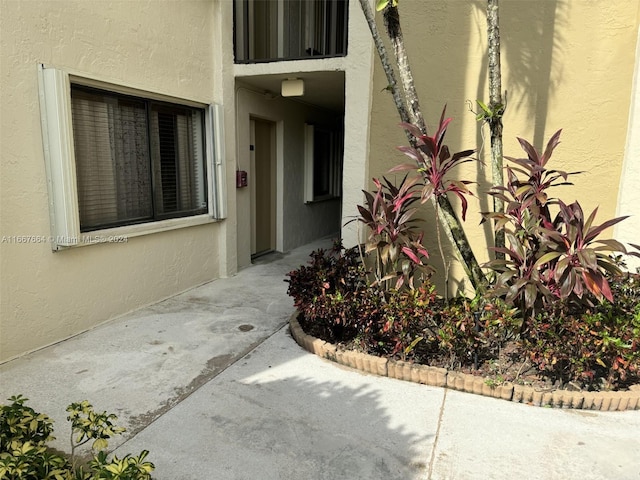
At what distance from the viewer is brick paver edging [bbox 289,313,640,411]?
10.3 feet

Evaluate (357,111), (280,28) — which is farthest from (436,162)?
(280,28)

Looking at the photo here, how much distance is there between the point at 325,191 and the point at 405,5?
5320mm

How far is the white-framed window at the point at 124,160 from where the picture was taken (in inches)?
157

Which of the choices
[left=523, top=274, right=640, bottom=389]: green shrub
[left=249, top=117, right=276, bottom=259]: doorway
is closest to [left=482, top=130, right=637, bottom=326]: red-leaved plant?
[left=523, top=274, right=640, bottom=389]: green shrub

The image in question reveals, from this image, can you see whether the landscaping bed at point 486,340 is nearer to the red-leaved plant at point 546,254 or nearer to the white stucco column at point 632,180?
the red-leaved plant at point 546,254

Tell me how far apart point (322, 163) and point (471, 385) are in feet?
22.2

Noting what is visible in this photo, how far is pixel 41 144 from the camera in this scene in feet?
12.7

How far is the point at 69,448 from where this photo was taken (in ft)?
8.64

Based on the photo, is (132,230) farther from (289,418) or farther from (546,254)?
(546,254)

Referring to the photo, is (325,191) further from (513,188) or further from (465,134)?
(513,188)

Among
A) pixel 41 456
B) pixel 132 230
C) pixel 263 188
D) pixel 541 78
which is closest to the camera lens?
pixel 41 456

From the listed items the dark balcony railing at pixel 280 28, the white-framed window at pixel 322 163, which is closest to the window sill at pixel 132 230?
the dark balcony railing at pixel 280 28

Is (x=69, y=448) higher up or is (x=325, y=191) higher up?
(x=325, y=191)

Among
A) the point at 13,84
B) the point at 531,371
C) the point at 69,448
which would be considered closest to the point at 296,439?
the point at 69,448
